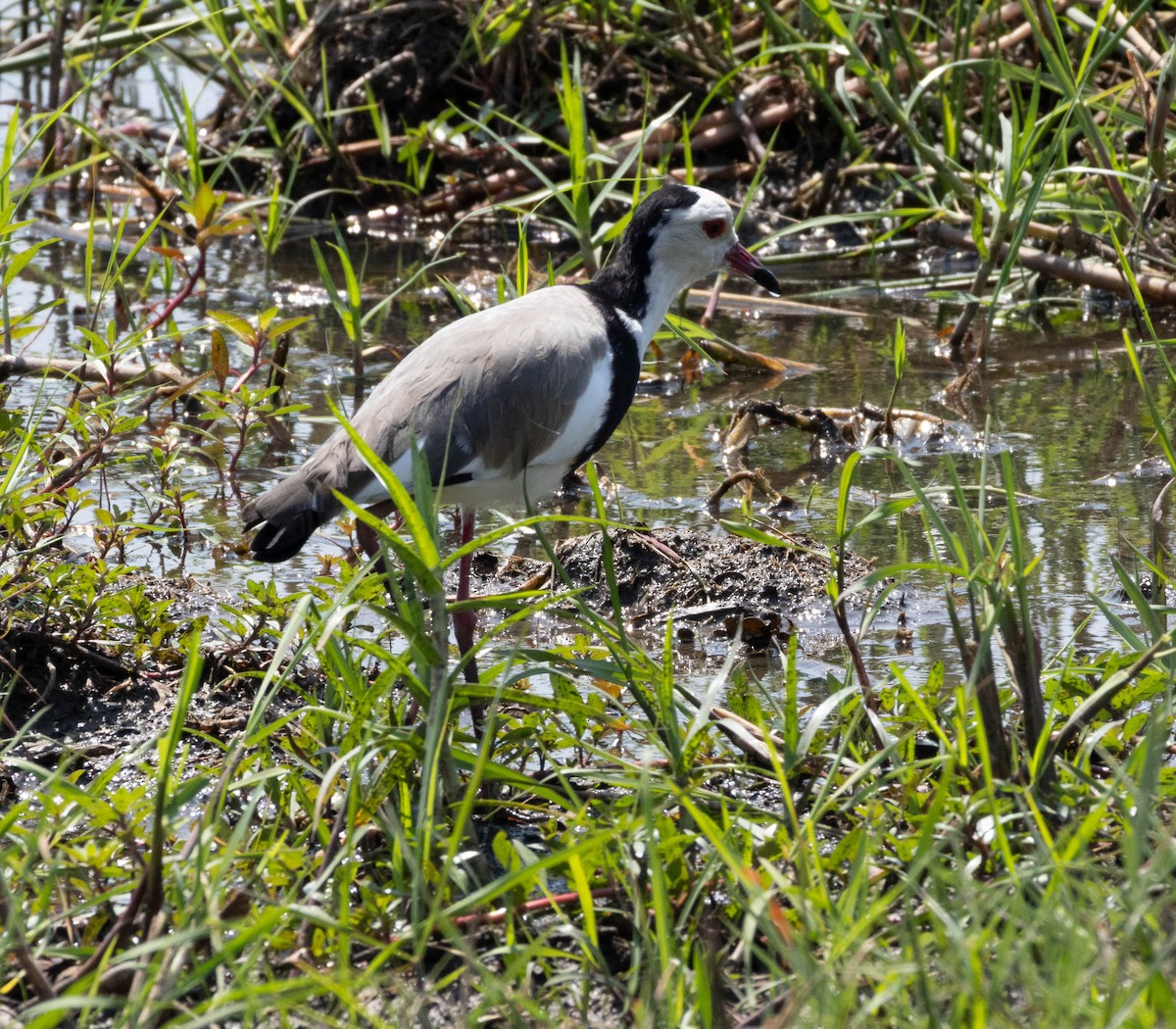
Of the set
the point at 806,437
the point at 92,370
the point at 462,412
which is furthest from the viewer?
the point at 806,437

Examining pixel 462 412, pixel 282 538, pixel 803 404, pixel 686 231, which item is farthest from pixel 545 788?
pixel 803 404

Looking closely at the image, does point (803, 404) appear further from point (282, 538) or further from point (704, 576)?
point (282, 538)

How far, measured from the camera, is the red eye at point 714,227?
4676 mm

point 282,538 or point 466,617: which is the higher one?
point 282,538

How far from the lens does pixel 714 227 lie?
4711mm

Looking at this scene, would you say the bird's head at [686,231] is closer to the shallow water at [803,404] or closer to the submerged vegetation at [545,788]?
the submerged vegetation at [545,788]

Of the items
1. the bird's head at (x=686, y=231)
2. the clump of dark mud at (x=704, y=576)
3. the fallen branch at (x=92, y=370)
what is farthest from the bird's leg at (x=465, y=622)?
the bird's head at (x=686, y=231)

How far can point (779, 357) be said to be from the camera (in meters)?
6.19

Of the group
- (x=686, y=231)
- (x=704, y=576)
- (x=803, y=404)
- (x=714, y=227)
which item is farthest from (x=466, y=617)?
(x=803, y=404)

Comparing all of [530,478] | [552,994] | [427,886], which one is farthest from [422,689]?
[530,478]

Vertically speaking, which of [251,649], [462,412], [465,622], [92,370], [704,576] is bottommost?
[704,576]

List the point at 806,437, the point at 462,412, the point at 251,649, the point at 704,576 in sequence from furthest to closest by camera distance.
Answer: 1. the point at 806,437
2. the point at 704,576
3. the point at 462,412
4. the point at 251,649

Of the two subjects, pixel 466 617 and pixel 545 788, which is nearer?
pixel 545 788

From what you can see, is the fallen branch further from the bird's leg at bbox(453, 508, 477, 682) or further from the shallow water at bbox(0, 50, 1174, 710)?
the bird's leg at bbox(453, 508, 477, 682)
